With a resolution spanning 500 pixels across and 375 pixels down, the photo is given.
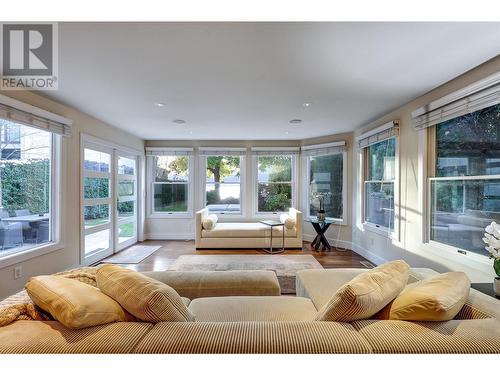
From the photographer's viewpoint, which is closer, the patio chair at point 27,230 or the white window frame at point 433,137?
the white window frame at point 433,137

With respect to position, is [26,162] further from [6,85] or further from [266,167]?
[266,167]

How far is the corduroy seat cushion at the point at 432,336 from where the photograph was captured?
0.93 m

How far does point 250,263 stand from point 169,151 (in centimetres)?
321

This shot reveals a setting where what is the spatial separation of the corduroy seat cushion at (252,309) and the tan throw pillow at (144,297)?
13.8 inches

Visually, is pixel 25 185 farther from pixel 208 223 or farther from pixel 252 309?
pixel 252 309

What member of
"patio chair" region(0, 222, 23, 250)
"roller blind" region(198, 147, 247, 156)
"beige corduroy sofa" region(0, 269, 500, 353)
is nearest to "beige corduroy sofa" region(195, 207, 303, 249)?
"roller blind" region(198, 147, 247, 156)

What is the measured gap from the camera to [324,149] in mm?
5250

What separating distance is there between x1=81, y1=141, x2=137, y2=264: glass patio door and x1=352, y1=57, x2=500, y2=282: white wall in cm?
443

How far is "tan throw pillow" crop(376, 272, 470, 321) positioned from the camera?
3.47ft

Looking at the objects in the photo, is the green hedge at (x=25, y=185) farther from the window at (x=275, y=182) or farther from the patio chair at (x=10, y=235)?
the window at (x=275, y=182)

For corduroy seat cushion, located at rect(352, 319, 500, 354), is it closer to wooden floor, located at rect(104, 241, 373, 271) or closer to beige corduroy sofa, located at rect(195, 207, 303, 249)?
wooden floor, located at rect(104, 241, 373, 271)

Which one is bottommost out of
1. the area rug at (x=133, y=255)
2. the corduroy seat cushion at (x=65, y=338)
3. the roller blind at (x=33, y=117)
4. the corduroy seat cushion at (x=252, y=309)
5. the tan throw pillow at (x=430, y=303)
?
the area rug at (x=133, y=255)

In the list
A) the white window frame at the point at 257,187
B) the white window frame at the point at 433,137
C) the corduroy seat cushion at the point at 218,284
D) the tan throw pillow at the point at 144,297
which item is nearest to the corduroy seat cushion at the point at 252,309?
the corduroy seat cushion at the point at 218,284

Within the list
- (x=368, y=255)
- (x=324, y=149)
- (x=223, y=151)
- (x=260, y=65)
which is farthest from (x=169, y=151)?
(x=368, y=255)
